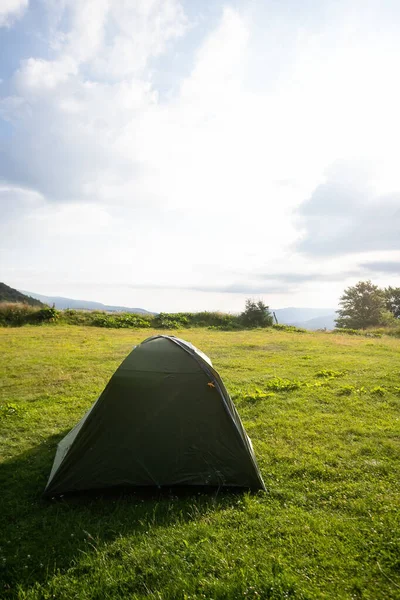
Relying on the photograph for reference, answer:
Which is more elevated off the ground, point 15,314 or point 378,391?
point 15,314

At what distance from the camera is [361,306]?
185 ft

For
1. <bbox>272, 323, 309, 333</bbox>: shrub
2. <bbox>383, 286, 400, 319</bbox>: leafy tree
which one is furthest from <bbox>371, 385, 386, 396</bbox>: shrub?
<bbox>383, 286, 400, 319</bbox>: leafy tree

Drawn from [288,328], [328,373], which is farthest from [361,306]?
[328,373]

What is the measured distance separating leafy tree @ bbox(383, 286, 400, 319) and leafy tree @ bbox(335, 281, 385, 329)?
12.0 ft

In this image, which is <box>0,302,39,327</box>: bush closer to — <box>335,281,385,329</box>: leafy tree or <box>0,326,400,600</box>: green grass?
<box>0,326,400,600</box>: green grass

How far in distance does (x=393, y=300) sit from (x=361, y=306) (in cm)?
1082

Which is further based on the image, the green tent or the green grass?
the green tent

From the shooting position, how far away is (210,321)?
109 ft

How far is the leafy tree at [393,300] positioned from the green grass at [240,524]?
60.6 meters

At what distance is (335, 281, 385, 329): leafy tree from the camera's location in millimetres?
54188

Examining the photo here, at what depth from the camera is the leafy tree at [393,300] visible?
6222 centimetres

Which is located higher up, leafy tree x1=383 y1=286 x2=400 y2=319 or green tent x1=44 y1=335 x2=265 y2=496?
leafy tree x1=383 y1=286 x2=400 y2=319

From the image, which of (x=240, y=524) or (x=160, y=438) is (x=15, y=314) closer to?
(x=160, y=438)

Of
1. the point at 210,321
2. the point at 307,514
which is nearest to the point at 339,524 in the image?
the point at 307,514
